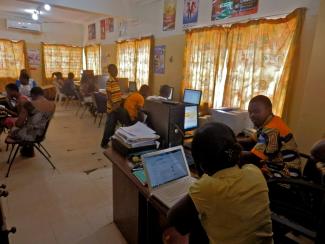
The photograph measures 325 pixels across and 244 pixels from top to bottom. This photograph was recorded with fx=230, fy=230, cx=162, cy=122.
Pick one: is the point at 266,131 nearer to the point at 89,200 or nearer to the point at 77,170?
the point at 89,200

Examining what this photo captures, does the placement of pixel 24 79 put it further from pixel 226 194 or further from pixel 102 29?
pixel 226 194

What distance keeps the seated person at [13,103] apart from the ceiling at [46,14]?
3.15 m

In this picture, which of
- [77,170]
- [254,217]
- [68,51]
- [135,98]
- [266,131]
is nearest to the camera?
[254,217]

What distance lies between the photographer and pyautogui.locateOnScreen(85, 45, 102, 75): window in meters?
7.79

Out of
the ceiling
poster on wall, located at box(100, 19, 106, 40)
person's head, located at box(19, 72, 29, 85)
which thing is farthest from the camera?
poster on wall, located at box(100, 19, 106, 40)

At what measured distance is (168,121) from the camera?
1.76m

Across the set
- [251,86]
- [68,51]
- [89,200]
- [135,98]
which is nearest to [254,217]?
[89,200]

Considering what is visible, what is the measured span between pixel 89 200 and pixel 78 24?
805 cm

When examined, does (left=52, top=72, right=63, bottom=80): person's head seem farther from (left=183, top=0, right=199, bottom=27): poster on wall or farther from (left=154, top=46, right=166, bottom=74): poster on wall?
(left=183, top=0, right=199, bottom=27): poster on wall

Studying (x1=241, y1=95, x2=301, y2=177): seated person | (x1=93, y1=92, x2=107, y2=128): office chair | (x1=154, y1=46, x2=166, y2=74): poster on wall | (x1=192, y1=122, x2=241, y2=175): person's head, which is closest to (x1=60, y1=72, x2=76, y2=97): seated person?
(x1=93, y1=92, x2=107, y2=128): office chair

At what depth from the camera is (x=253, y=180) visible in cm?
85

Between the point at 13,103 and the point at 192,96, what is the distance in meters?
3.16

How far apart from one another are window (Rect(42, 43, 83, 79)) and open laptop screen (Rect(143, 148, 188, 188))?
8330 millimetres

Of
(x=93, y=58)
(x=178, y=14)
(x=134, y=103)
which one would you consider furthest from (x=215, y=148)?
(x=93, y=58)
